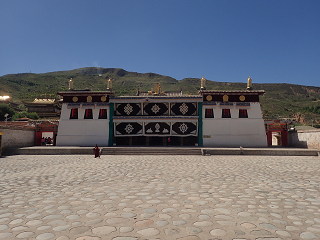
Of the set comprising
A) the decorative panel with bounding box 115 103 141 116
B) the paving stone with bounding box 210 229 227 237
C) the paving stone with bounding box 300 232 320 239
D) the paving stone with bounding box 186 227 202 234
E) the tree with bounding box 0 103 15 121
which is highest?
the tree with bounding box 0 103 15 121

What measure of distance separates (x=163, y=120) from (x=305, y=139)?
584 inches

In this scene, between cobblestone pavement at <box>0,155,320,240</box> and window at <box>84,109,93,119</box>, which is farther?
window at <box>84,109,93,119</box>

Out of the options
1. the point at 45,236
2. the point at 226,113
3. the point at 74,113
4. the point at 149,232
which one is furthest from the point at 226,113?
the point at 45,236

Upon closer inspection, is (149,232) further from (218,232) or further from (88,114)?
(88,114)

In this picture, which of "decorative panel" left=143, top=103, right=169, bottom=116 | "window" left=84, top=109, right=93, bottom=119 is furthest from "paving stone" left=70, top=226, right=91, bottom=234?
"window" left=84, top=109, right=93, bottom=119

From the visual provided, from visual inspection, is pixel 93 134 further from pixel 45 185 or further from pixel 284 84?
pixel 284 84

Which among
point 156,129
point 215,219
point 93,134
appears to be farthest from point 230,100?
point 215,219

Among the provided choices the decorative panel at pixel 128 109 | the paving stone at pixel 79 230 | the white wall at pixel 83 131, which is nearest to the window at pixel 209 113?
the decorative panel at pixel 128 109

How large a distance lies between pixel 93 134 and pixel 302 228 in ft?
78.4

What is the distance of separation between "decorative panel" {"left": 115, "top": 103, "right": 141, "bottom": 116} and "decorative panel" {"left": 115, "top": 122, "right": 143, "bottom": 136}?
1.22 metres

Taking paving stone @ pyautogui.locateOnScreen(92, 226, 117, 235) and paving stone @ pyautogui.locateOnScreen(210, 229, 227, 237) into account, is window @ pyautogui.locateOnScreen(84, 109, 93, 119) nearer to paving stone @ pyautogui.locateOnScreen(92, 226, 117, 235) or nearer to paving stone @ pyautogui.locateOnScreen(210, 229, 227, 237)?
paving stone @ pyautogui.locateOnScreen(92, 226, 117, 235)

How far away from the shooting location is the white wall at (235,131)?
24.1 metres

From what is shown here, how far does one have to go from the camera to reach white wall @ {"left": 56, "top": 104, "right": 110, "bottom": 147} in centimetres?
2508

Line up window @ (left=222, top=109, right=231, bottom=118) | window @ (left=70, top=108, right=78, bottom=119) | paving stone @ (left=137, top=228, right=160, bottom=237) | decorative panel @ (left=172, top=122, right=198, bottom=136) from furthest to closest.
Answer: window @ (left=70, top=108, right=78, bottom=119) → decorative panel @ (left=172, top=122, right=198, bottom=136) → window @ (left=222, top=109, right=231, bottom=118) → paving stone @ (left=137, top=228, right=160, bottom=237)
